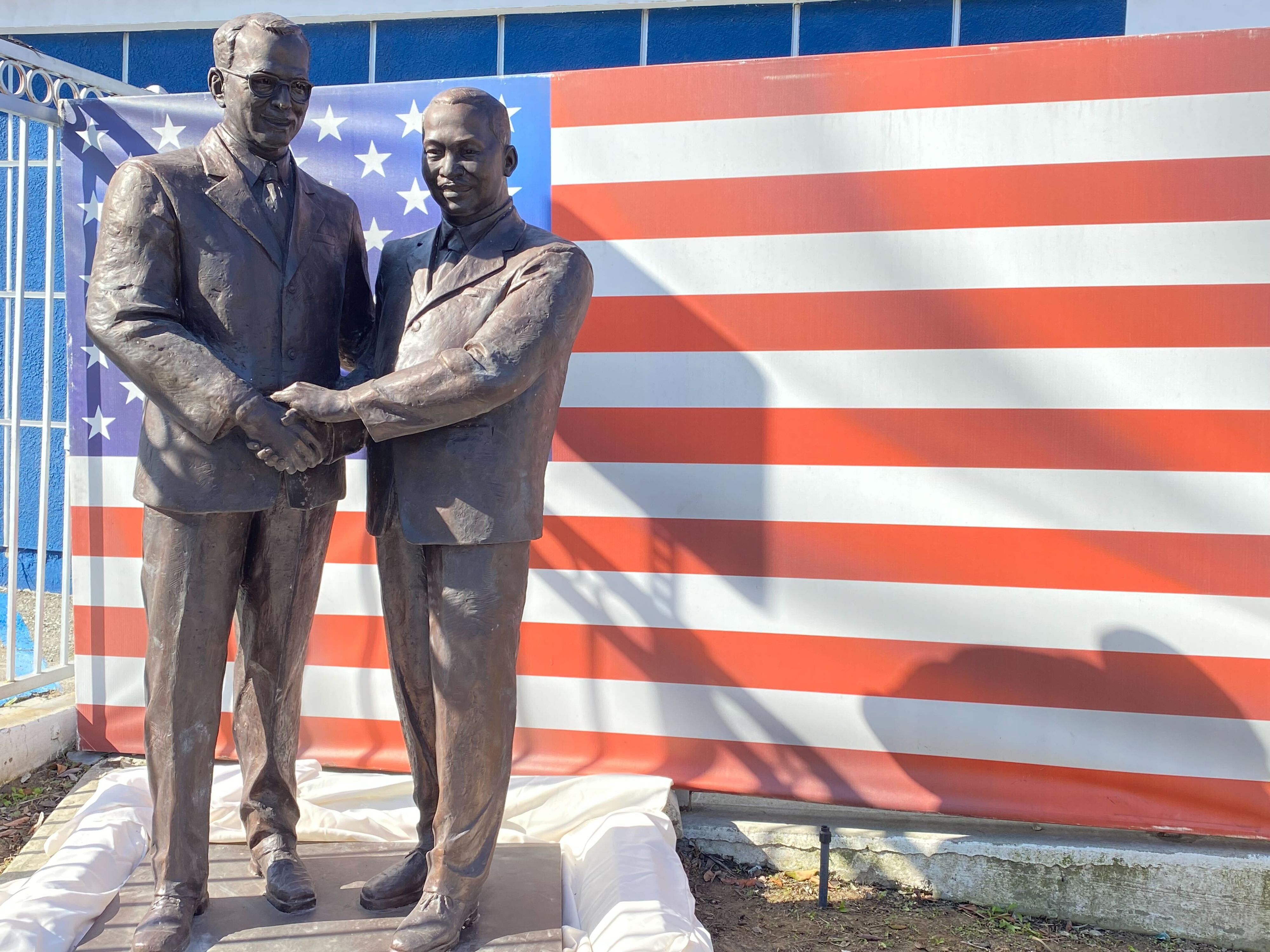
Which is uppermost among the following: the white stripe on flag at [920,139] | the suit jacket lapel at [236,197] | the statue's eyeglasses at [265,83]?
the white stripe on flag at [920,139]

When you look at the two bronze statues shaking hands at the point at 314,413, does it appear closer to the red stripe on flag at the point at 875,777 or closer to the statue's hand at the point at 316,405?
the statue's hand at the point at 316,405

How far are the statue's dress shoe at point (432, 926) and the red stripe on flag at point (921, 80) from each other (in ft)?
7.78

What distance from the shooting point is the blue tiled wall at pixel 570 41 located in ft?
13.4

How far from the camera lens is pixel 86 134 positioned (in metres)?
3.60

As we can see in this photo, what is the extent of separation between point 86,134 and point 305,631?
89.4 inches

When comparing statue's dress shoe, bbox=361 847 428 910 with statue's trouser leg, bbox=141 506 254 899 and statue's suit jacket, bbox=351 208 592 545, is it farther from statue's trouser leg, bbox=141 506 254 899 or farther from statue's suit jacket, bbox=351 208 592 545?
statue's suit jacket, bbox=351 208 592 545

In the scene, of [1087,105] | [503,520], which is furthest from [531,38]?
[503,520]

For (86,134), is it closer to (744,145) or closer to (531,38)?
(531,38)

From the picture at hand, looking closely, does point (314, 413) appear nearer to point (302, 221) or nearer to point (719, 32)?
point (302, 221)

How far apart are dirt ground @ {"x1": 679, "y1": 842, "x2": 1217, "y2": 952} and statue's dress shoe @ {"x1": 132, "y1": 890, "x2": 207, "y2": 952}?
4.47ft

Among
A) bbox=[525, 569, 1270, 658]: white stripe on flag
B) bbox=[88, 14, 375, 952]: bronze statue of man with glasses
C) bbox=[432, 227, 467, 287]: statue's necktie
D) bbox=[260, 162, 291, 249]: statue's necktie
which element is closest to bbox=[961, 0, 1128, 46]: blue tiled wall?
bbox=[525, 569, 1270, 658]: white stripe on flag

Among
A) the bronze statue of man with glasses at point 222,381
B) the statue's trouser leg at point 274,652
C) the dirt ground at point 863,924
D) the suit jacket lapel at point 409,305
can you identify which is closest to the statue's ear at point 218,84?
the bronze statue of man with glasses at point 222,381

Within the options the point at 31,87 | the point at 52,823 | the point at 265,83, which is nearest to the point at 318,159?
the point at 31,87

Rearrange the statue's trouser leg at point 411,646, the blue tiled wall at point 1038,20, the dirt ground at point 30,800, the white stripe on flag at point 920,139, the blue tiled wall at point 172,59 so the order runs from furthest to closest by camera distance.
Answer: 1. the blue tiled wall at point 172,59
2. the blue tiled wall at point 1038,20
3. the dirt ground at point 30,800
4. the white stripe on flag at point 920,139
5. the statue's trouser leg at point 411,646
